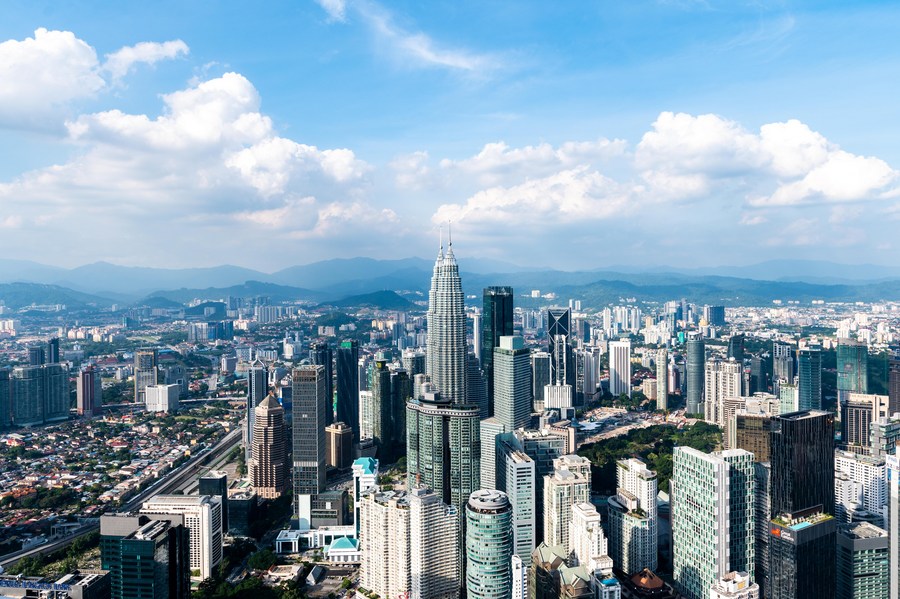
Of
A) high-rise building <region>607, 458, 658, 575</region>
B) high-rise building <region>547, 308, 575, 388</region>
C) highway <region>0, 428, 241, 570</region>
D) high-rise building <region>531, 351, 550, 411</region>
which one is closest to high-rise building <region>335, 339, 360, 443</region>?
highway <region>0, 428, 241, 570</region>

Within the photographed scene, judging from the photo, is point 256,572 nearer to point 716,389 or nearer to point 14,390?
point 14,390

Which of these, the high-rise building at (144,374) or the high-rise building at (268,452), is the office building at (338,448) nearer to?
the high-rise building at (268,452)

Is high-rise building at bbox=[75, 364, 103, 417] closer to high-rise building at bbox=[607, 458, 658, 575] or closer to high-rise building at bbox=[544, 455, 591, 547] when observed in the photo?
high-rise building at bbox=[544, 455, 591, 547]

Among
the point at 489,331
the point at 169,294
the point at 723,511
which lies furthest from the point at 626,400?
the point at 169,294

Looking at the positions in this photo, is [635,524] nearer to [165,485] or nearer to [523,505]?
[523,505]

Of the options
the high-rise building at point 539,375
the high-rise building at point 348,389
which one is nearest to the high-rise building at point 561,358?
the high-rise building at point 539,375

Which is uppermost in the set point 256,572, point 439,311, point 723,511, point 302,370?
point 439,311
